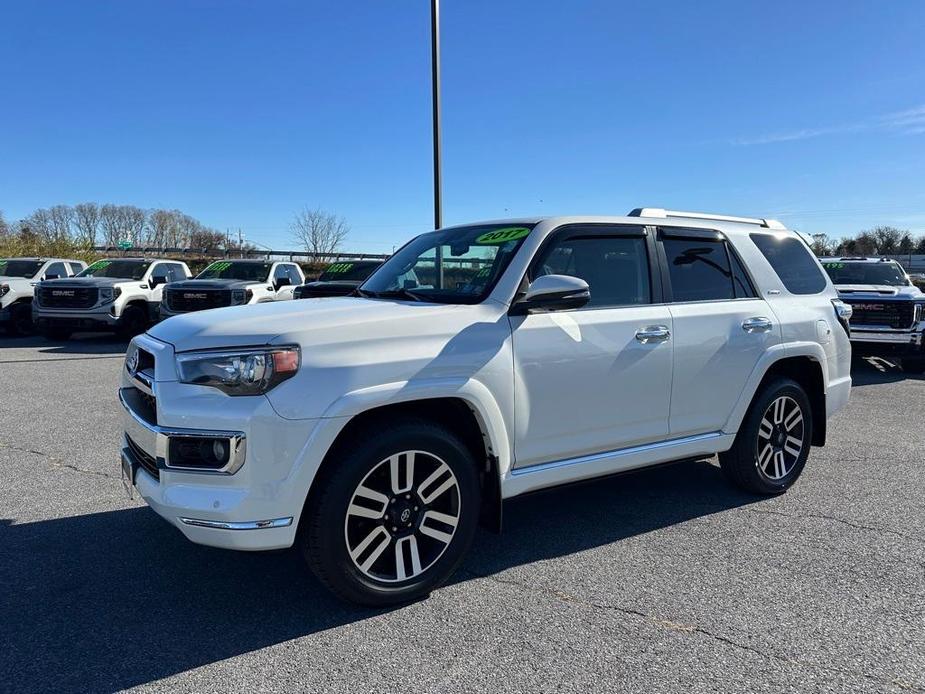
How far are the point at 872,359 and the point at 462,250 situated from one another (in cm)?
1178

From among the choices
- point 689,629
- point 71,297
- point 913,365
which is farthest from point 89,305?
point 913,365

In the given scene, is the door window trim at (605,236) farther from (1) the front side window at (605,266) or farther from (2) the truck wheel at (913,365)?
(2) the truck wheel at (913,365)

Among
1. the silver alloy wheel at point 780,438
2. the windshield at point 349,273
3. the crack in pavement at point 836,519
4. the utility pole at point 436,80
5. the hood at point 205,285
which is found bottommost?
the crack in pavement at point 836,519

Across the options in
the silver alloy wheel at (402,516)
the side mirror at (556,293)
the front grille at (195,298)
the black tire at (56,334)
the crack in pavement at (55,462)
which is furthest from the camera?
the black tire at (56,334)

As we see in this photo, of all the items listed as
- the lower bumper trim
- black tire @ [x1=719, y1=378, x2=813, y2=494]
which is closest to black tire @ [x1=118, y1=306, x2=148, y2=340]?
the lower bumper trim

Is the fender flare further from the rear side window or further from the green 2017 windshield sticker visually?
the green 2017 windshield sticker

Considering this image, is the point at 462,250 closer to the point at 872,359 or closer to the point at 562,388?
the point at 562,388

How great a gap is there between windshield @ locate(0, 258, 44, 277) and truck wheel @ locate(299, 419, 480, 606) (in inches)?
653

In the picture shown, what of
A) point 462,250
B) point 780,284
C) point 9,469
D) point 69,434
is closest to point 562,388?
point 462,250

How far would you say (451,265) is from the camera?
4258mm

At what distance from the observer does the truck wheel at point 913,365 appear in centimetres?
1083

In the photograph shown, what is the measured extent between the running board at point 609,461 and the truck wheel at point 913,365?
8.20 m

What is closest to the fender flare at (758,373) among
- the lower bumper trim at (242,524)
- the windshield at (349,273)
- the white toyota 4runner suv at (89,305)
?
the lower bumper trim at (242,524)

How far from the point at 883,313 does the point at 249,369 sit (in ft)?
35.1
